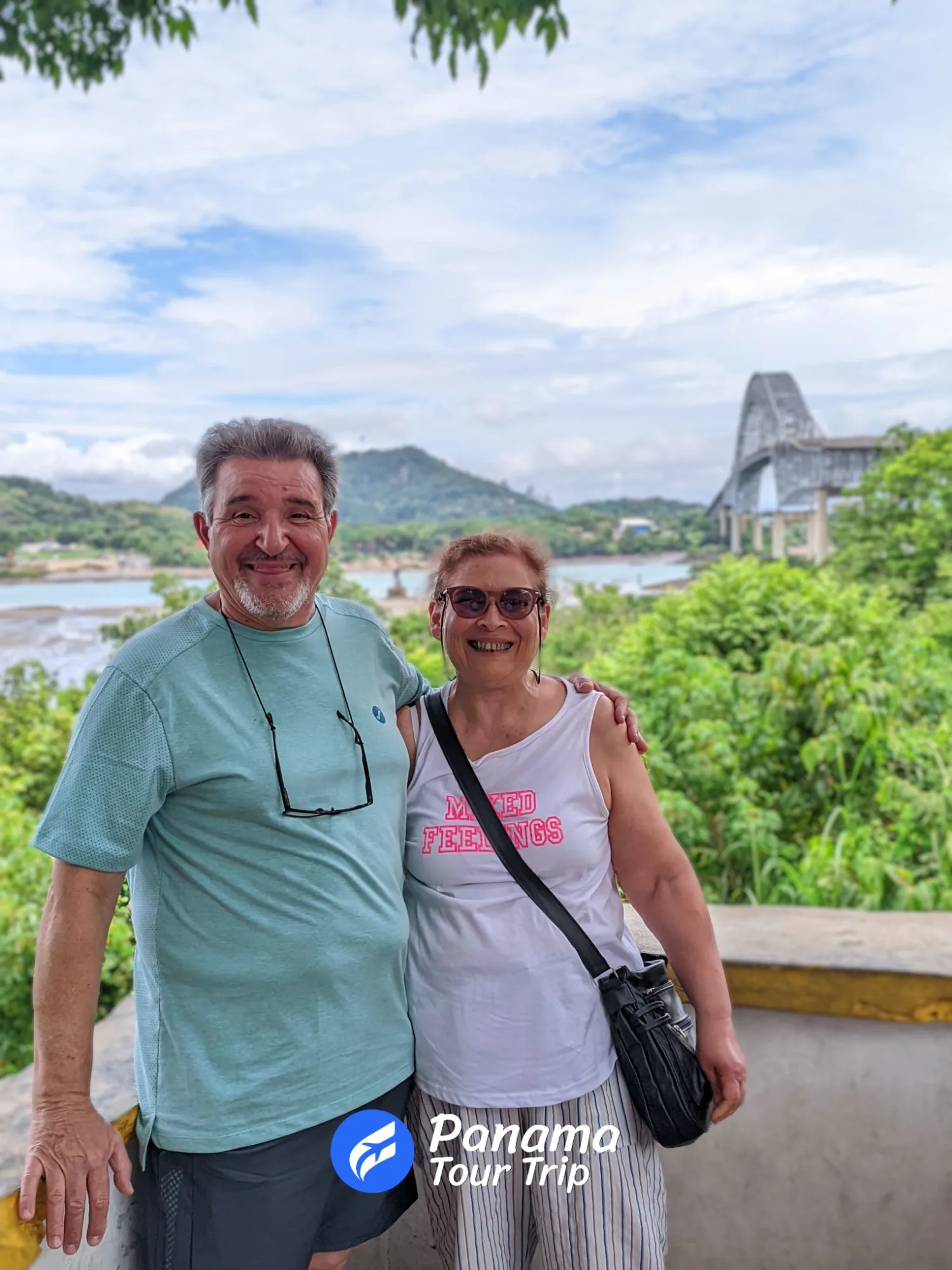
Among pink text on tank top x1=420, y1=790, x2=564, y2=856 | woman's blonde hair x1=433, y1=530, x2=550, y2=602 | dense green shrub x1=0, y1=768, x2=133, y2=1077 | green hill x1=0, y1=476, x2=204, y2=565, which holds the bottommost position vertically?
dense green shrub x1=0, y1=768, x2=133, y2=1077

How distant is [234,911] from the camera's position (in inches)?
42.9

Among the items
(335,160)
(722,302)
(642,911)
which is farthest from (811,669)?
(722,302)

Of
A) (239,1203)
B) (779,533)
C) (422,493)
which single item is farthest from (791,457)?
(239,1203)

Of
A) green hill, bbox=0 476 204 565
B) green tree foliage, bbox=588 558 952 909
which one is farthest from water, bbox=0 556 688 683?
green tree foliage, bbox=588 558 952 909

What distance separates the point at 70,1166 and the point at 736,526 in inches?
356

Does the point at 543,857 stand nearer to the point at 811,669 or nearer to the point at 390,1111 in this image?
the point at 390,1111

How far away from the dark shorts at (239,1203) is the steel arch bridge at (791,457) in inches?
346

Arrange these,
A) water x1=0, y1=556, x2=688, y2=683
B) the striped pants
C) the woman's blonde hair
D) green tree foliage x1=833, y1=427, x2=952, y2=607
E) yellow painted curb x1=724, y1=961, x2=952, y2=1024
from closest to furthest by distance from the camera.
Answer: the striped pants
the woman's blonde hair
yellow painted curb x1=724, y1=961, x2=952, y2=1024
water x1=0, y1=556, x2=688, y2=683
green tree foliage x1=833, y1=427, x2=952, y2=607

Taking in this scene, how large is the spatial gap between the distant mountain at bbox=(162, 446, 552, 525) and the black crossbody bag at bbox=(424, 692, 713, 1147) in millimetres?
4193

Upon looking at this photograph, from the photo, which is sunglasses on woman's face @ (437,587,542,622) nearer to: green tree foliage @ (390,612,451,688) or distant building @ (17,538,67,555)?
green tree foliage @ (390,612,451,688)

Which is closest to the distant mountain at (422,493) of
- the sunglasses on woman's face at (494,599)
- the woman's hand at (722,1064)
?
the sunglasses on woman's face at (494,599)

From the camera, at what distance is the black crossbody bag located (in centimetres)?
118

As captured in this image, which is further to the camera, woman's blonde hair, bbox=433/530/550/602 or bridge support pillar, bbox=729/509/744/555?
bridge support pillar, bbox=729/509/744/555

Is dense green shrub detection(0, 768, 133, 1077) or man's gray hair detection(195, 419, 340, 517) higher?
man's gray hair detection(195, 419, 340, 517)
